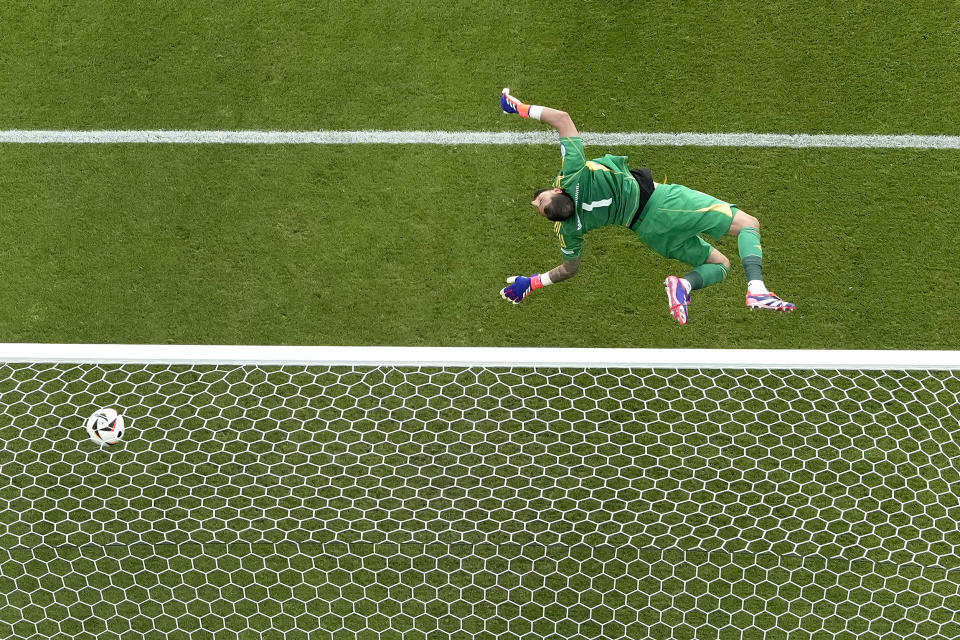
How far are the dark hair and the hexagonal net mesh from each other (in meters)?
1.05

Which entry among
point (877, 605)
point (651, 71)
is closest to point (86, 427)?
point (651, 71)

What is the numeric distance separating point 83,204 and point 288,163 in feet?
4.66

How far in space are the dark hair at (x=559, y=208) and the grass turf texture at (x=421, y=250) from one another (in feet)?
2.87

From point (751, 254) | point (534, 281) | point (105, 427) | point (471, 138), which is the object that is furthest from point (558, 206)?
point (105, 427)

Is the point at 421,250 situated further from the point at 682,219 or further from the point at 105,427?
the point at 105,427

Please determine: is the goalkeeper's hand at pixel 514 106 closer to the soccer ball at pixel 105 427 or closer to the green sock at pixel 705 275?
the green sock at pixel 705 275

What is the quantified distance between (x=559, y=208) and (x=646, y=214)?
599 millimetres

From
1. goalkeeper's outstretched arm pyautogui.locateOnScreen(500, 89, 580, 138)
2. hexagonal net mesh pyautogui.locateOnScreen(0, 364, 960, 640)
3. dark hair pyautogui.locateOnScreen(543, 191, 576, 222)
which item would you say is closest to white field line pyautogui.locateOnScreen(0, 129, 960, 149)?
goalkeeper's outstretched arm pyautogui.locateOnScreen(500, 89, 580, 138)

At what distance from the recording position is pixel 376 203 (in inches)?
168

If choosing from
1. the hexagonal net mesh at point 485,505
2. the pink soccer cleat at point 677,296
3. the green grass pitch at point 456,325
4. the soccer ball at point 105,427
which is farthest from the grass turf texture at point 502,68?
the soccer ball at point 105,427

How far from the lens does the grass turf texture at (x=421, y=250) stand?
161 inches

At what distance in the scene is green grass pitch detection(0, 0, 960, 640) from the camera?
3.70m

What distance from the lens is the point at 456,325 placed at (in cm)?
411

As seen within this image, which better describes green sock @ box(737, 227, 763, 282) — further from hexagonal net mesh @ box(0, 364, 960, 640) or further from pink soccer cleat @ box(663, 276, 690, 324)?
hexagonal net mesh @ box(0, 364, 960, 640)
